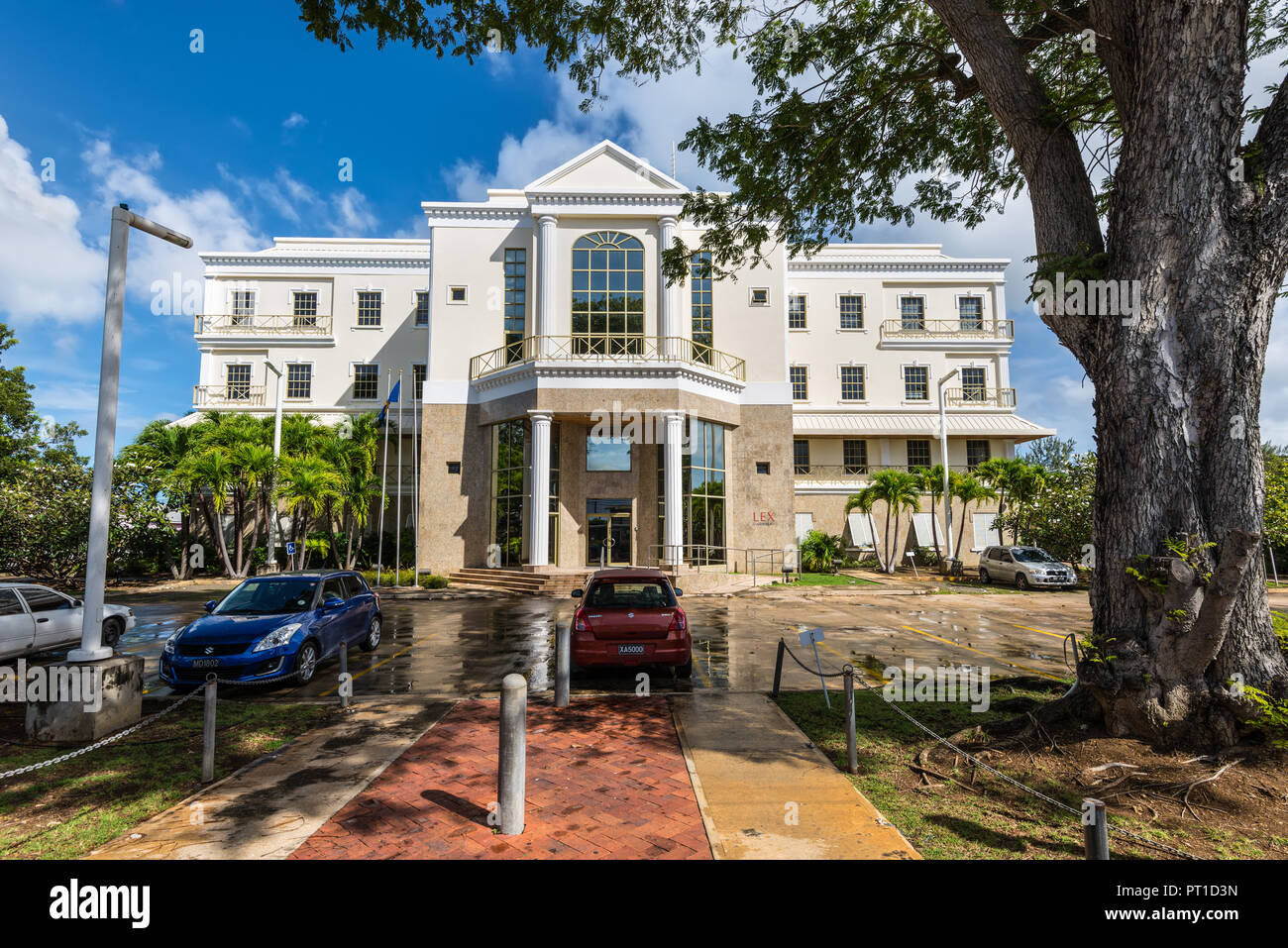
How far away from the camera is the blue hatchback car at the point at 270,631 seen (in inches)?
325

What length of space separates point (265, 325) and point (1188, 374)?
128 ft

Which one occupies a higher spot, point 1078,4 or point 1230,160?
point 1078,4

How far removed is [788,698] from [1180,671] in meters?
4.17

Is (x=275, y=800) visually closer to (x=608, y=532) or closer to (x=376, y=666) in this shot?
(x=376, y=666)

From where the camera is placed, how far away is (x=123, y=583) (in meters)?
25.0

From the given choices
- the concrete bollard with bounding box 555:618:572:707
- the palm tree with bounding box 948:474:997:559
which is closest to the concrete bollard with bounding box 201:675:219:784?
the concrete bollard with bounding box 555:618:572:707

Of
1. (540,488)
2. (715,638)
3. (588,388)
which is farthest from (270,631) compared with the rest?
(588,388)

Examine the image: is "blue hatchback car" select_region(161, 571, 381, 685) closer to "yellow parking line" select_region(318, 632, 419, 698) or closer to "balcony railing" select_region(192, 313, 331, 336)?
"yellow parking line" select_region(318, 632, 419, 698)

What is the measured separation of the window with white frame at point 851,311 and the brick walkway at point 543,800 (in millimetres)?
32139

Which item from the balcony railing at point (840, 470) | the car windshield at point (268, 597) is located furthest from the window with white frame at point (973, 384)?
the car windshield at point (268, 597)

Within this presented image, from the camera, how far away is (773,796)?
5004mm

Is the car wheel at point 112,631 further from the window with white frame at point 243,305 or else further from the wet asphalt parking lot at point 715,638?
the window with white frame at point 243,305
